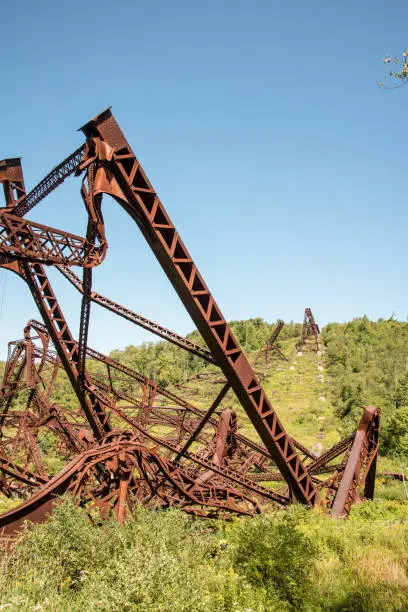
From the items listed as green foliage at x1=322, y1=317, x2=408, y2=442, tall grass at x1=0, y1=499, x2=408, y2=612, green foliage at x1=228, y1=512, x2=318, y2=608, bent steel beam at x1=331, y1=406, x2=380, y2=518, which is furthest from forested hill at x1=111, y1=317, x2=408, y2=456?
green foliage at x1=228, y1=512, x2=318, y2=608

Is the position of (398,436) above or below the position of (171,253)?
below

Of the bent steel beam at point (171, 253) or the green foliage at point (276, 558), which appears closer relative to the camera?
the green foliage at point (276, 558)

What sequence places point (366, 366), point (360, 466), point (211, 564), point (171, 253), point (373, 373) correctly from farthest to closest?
1. point (366, 366)
2. point (373, 373)
3. point (360, 466)
4. point (171, 253)
5. point (211, 564)

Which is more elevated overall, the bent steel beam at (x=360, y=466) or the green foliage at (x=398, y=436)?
the bent steel beam at (x=360, y=466)

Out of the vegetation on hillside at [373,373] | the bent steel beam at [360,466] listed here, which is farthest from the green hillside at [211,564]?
the vegetation on hillside at [373,373]

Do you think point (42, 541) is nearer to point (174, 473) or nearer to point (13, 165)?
point (174, 473)

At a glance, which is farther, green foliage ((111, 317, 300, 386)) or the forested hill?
green foliage ((111, 317, 300, 386))

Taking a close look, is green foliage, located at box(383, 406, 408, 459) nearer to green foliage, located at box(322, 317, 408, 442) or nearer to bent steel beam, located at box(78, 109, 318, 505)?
green foliage, located at box(322, 317, 408, 442)

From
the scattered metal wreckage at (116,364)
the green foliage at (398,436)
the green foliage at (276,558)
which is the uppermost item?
the scattered metal wreckage at (116,364)

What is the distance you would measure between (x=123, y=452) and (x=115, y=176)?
5294mm

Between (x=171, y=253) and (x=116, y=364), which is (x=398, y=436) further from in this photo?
(x=171, y=253)

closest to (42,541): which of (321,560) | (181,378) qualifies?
(321,560)

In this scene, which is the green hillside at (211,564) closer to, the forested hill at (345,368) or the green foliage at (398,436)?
the green foliage at (398,436)

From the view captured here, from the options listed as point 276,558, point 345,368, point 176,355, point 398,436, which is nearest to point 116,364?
point 276,558
